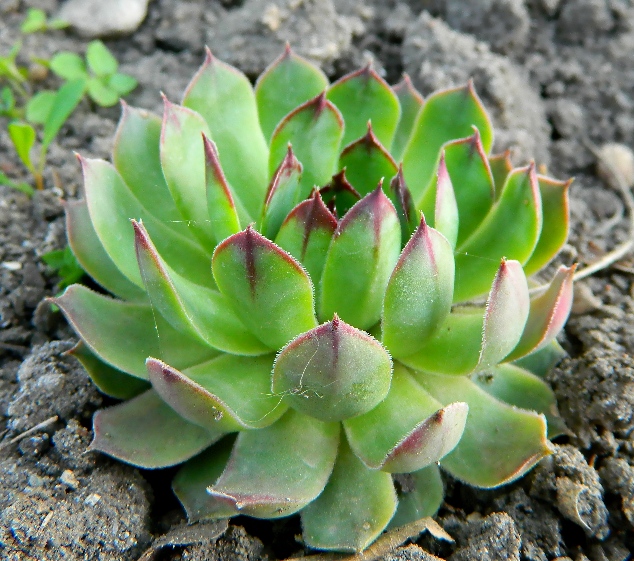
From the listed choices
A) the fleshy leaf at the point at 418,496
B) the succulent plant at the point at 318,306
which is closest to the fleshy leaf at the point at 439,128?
the succulent plant at the point at 318,306

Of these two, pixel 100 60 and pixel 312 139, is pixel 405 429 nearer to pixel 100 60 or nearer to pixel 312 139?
pixel 312 139

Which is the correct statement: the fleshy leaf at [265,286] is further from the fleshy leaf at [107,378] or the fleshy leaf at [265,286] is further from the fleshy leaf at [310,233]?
the fleshy leaf at [107,378]

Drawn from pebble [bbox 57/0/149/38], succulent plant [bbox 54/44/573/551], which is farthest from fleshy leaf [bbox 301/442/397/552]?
pebble [bbox 57/0/149/38]

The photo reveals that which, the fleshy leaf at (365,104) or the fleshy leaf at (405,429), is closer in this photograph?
the fleshy leaf at (405,429)

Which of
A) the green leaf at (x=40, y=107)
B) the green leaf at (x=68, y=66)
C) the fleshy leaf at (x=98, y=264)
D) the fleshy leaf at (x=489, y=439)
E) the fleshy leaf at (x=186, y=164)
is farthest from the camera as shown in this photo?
the green leaf at (x=68, y=66)

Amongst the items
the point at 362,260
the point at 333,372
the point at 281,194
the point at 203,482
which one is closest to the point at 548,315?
the point at 362,260

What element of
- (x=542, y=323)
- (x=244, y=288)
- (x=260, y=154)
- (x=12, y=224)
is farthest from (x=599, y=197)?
(x=12, y=224)

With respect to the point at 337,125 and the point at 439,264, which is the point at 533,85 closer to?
the point at 337,125
